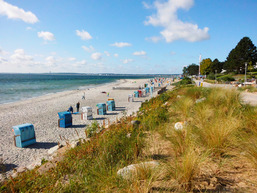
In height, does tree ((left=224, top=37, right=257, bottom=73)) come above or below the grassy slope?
above

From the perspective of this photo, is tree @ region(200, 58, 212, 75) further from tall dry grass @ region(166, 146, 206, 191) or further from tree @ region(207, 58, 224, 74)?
tall dry grass @ region(166, 146, 206, 191)

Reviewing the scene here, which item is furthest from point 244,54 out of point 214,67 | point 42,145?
point 42,145

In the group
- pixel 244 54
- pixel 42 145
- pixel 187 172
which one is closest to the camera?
pixel 187 172

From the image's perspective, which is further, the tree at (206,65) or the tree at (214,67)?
the tree at (214,67)

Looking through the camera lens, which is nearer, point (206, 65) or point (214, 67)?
point (206, 65)

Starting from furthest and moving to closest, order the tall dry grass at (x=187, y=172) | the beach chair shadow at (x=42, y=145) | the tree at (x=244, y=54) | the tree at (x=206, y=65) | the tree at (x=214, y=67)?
the tree at (x=214, y=67), the tree at (x=206, y=65), the tree at (x=244, y=54), the beach chair shadow at (x=42, y=145), the tall dry grass at (x=187, y=172)

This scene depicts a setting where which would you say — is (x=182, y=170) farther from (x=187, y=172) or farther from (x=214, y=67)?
(x=214, y=67)

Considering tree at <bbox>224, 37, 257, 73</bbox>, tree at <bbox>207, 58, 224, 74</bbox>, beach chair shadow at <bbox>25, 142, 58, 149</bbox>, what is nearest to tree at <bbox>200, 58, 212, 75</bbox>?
tree at <bbox>207, 58, 224, 74</bbox>

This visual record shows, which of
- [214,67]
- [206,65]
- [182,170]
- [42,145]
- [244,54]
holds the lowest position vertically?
[42,145]

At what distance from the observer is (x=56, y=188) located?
8.46 ft

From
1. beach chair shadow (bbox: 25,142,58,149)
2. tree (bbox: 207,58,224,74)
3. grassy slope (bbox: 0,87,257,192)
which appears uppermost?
tree (bbox: 207,58,224,74)

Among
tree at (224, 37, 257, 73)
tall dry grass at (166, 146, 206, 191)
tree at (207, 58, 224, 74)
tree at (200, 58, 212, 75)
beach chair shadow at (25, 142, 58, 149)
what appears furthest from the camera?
tree at (207, 58, 224, 74)

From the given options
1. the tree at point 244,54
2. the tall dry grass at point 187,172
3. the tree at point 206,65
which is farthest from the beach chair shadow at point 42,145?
the tree at point 206,65

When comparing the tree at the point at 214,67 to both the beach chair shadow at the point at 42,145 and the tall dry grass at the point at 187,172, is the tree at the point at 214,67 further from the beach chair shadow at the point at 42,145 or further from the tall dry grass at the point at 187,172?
the tall dry grass at the point at 187,172
